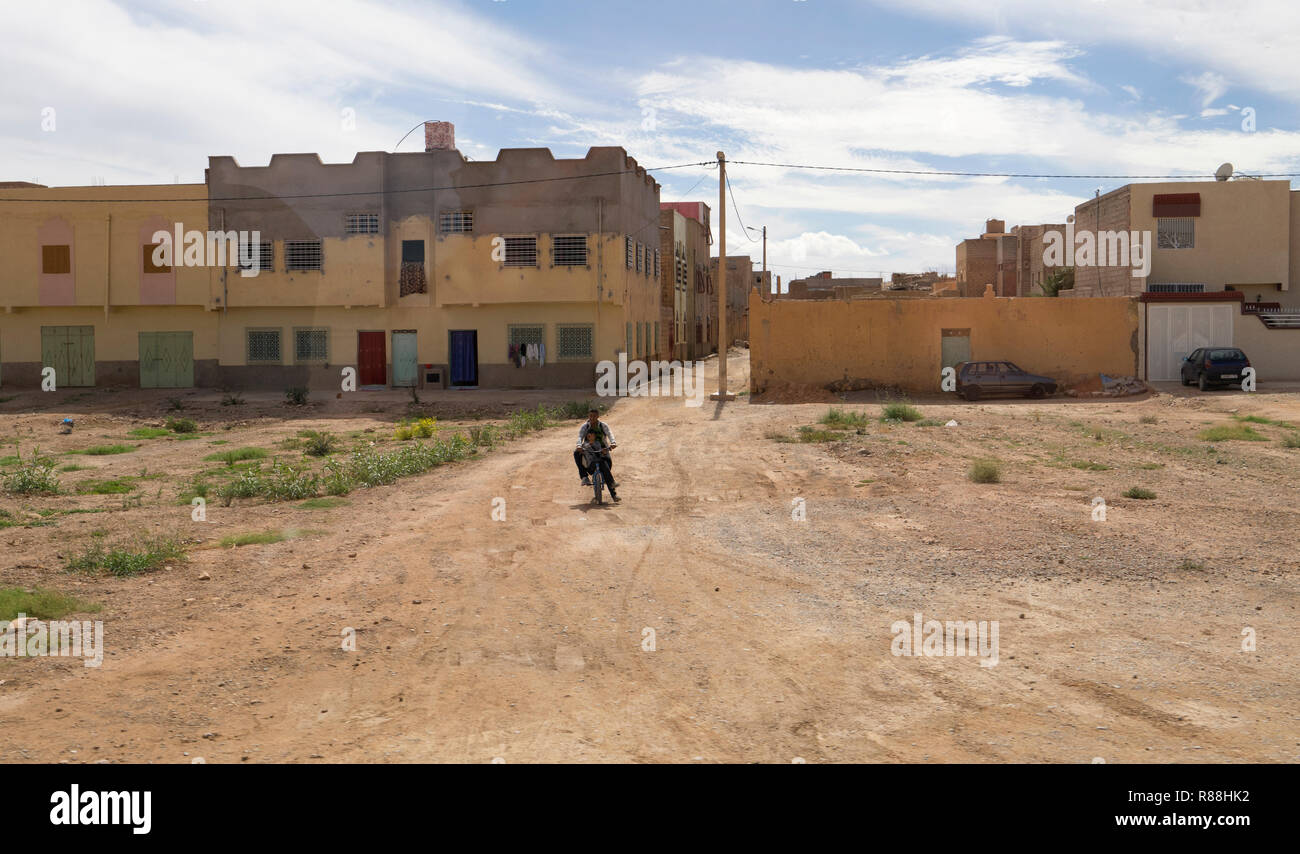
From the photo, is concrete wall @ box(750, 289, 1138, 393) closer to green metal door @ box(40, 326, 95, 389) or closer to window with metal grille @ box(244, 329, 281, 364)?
window with metal grille @ box(244, 329, 281, 364)

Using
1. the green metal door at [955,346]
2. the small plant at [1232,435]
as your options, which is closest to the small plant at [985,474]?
the small plant at [1232,435]

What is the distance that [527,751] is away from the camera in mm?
5336

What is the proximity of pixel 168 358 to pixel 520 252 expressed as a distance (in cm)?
1421

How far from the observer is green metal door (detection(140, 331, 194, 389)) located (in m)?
36.1

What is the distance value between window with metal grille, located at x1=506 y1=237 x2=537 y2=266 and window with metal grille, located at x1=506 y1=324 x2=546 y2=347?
7.41ft

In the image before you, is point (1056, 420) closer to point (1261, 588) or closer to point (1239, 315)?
point (1239, 315)

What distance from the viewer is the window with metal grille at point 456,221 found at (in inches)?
1323

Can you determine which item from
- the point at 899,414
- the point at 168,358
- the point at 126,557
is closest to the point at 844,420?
the point at 899,414

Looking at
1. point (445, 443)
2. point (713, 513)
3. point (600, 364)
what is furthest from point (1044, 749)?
point (600, 364)

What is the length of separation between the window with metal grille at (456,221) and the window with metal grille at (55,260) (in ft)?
45.9

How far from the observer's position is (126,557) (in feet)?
31.6

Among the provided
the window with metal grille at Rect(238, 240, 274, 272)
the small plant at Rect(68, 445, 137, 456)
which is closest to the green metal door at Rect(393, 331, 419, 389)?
the window with metal grille at Rect(238, 240, 274, 272)

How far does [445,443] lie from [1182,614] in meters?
14.4

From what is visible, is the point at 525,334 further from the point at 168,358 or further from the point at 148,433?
the point at 148,433
